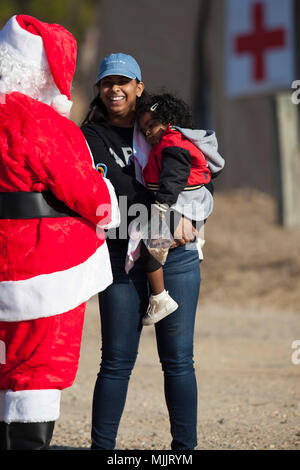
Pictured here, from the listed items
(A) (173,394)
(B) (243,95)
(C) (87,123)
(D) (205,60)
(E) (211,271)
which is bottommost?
(A) (173,394)

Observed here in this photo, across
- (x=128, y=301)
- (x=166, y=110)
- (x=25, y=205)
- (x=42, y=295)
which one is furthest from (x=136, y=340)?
(x=166, y=110)

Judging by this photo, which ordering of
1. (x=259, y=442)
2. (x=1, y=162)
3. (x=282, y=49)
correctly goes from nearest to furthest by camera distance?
(x=1, y=162), (x=259, y=442), (x=282, y=49)

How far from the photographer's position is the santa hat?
8.80 feet

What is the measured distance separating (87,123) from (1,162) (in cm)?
62

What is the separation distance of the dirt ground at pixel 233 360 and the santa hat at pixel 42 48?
5.99ft

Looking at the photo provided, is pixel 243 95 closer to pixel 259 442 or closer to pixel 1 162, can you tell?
pixel 259 442

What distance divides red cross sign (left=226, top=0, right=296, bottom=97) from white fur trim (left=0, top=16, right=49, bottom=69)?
6589mm

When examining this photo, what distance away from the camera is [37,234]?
2.62 meters

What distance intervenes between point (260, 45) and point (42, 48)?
678cm

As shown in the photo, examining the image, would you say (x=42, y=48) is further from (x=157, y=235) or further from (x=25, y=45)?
(x=157, y=235)

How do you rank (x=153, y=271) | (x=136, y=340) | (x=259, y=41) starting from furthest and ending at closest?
(x=259, y=41) → (x=136, y=340) → (x=153, y=271)

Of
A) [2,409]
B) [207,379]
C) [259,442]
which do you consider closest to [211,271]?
[207,379]

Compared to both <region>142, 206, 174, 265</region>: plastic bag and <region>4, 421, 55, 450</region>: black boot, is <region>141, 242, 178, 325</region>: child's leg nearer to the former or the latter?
<region>142, 206, 174, 265</region>: plastic bag

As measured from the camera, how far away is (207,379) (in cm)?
504
